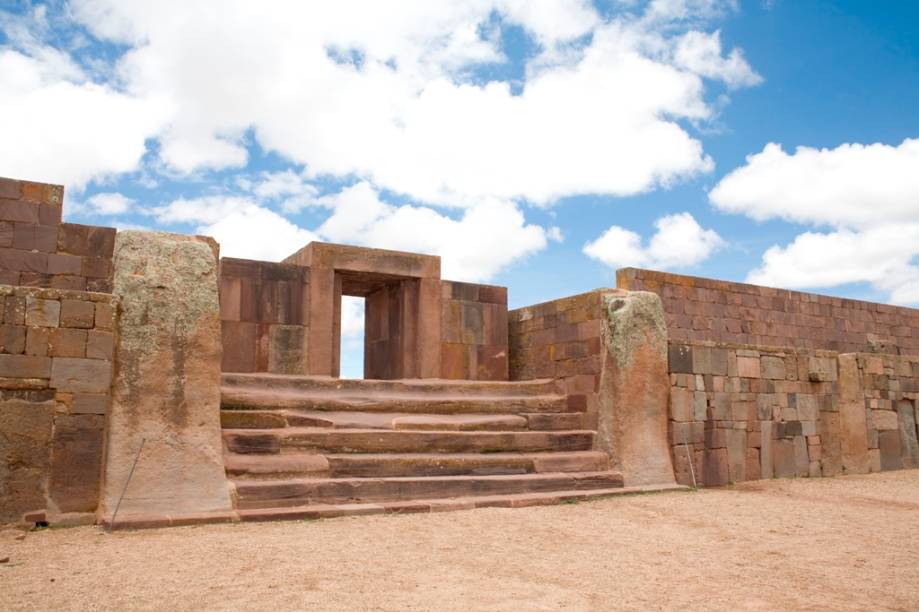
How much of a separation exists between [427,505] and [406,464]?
2.23ft

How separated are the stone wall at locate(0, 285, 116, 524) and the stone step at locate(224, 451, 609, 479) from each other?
1146 millimetres

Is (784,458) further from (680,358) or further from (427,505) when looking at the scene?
(427,505)

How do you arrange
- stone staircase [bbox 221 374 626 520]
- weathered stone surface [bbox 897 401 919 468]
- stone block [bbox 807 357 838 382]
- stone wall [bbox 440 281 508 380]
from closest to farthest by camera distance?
stone staircase [bbox 221 374 626 520] → stone block [bbox 807 357 838 382] → stone wall [bbox 440 281 508 380] → weathered stone surface [bbox 897 401 919 468]

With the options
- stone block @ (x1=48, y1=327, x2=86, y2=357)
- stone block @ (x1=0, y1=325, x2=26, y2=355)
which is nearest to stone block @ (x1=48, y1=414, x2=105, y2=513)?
stone block @ (x1=48, y1=327, x2=86, y2=357)

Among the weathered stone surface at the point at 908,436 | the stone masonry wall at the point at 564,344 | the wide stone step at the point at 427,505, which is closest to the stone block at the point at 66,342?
the wide stone step at the point at 427,505

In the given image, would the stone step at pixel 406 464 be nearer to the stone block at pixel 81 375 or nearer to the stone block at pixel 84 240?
the stone block at pixel 81 375

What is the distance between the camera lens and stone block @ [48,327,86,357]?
6070 mm

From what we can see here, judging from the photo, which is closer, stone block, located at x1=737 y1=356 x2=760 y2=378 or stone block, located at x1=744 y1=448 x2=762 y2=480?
stone block, located at x1=744 y1=448 x2=762 y2=480

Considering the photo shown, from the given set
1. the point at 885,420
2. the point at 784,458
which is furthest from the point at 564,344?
the point at 885,420

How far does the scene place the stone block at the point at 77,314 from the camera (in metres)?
6.16

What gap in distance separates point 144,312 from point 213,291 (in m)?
0.62

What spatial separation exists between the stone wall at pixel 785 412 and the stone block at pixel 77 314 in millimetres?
6148

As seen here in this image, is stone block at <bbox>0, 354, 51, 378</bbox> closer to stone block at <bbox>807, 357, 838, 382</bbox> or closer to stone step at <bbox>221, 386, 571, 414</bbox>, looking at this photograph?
stone step at <bbox>221, 386, 571, 414</bbox>

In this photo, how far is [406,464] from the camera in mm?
7262
